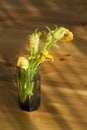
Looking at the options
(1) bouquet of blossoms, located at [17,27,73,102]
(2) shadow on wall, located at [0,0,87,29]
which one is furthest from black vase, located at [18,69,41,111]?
(2) shadow on wall, located at [0,0,87,29]

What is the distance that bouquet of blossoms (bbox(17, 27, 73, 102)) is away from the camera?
114 cm

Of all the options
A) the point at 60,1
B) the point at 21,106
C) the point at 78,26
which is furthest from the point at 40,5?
the point at 21,106

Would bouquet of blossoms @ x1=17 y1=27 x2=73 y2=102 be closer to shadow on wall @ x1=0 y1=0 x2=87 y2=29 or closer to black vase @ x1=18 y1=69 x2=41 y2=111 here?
black vase @ x1=18 y1=69 x2=41 y2=111

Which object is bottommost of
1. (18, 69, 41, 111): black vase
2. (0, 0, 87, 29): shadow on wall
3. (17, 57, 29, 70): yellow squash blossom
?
(18, 69, 41, 111): black vase

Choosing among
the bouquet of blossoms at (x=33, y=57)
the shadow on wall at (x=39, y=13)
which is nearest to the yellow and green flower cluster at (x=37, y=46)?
the bouquet of blossoms at (x=33, y=57)

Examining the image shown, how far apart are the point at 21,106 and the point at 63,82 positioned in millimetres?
219

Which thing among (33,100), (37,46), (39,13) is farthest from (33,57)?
(39,13)

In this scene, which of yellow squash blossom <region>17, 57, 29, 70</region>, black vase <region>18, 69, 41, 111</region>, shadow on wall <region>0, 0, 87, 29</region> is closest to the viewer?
yellow squash blossom <region>17, 57, 29, 70</region>

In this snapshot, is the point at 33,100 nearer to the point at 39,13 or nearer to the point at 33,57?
the point at 33,57

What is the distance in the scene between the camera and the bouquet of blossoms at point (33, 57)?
3.76ft

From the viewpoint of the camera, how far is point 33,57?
1.18 metres

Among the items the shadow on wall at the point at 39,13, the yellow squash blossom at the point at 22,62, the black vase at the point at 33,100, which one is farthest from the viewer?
the shadow on wall at the point at 39,13

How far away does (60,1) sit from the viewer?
2055 millimetres

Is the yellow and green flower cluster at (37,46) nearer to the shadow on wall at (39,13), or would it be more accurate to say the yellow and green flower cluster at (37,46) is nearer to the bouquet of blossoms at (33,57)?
the bouquet of blossoms at (33,57)
